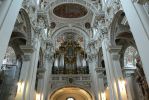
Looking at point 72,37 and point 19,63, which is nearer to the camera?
point 19,63

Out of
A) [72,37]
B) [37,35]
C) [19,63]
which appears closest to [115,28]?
[37,35]

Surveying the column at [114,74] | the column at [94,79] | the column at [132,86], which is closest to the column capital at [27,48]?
the column at [114,74]

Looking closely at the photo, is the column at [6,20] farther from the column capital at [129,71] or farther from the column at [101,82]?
the column capital at [129,71]

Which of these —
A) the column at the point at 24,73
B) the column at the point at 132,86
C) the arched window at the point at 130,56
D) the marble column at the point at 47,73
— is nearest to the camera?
the column at the point at 24,73

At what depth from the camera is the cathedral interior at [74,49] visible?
8.07 meters

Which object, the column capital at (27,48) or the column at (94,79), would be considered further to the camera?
the column at (94,79)

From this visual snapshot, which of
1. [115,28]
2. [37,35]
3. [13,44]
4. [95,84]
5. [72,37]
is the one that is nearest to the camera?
[115,28]

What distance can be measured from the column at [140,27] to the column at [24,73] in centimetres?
651

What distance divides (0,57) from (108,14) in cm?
892

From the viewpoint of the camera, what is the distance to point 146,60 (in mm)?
6691

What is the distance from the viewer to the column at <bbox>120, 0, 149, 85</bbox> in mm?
6805

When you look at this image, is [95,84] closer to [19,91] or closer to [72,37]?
[72,37]

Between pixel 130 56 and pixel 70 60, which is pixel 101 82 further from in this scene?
pixel 70 60

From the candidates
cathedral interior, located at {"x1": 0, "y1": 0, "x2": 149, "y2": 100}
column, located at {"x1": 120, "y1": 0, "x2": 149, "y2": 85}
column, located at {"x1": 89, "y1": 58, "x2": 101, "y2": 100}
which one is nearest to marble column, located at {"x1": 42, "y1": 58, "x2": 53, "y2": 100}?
cathedral interior, located at {"x1": 0, "y1": 0, "x2": 149, "y2": 100}
